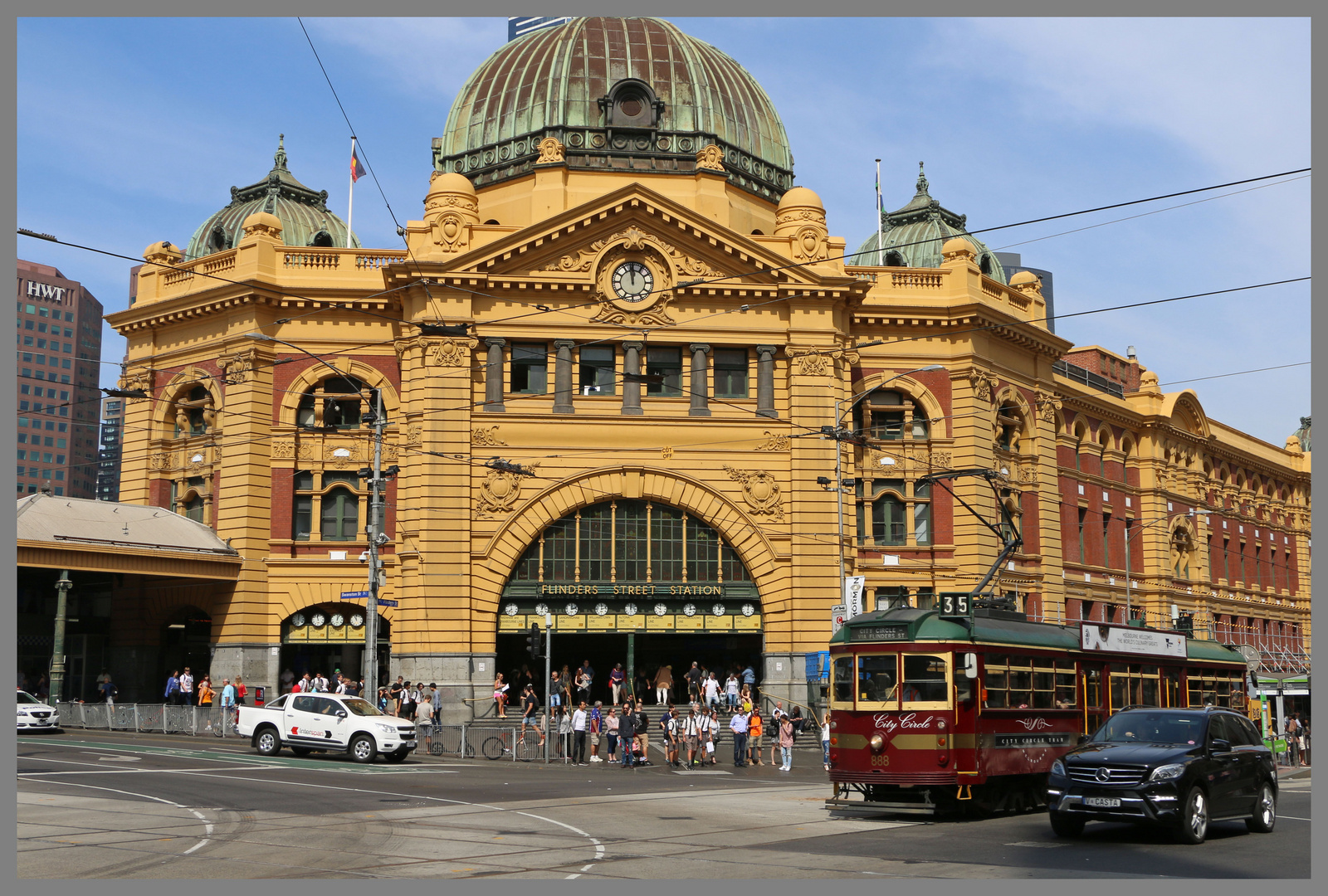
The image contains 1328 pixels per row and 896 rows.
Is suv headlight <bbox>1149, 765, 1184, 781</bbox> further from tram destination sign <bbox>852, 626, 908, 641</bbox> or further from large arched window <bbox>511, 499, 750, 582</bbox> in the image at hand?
large arched window <bbox>511, 499, 750, 582</bbox>

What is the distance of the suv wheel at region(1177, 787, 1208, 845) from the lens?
18.7 m

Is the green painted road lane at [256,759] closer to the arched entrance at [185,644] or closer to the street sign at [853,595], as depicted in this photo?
the street sign at [853,595]

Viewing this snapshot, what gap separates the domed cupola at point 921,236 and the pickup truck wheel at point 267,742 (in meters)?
34.4

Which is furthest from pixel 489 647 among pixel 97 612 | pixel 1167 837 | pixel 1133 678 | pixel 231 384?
pixel 1167 837

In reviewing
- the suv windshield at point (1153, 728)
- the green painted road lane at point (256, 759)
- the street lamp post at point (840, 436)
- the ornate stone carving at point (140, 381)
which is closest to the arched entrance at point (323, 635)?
the ornate stone carving at point (140, 381)

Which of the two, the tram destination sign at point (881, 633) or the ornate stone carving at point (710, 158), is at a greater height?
the ornate stone carving at point (710, 158)

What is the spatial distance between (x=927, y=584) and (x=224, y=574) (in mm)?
24577

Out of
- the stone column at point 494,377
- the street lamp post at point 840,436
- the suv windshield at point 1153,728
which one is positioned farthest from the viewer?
the stone column at point 494,377

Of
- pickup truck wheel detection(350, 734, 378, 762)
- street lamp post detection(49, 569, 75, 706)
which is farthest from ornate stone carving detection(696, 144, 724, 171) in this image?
pickup truck wheel detection(350, 734, 378, 762)

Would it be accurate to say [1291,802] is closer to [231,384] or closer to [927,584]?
[927,584]

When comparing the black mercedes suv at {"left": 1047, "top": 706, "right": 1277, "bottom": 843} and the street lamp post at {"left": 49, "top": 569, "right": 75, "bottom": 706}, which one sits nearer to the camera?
the black mercedes suv at {"left": 1047, "top": 706, "right": 1277, "bottom": 843}

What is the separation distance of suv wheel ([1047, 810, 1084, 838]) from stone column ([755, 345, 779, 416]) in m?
29.0

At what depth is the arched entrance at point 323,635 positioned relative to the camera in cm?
4888

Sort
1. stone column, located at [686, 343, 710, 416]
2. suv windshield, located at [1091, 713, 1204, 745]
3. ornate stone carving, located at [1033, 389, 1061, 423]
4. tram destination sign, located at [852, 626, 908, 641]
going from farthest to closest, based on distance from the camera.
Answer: ornate stone carving, located at [1033, 389, 1061, 423], stone column, located at [686, 343, 710, 416], tram destination sign, located at [852, 626, 908, 641], suv windshield, located at [1091, 713, 1204, 745]
